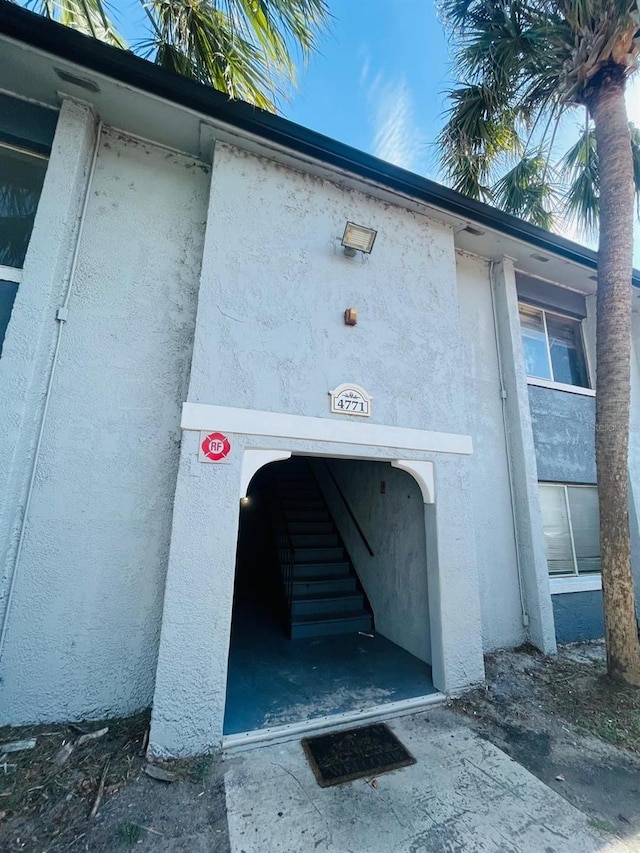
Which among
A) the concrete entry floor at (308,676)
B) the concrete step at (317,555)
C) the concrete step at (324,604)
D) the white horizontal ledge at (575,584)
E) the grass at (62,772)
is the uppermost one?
the concrete step at (317,555)

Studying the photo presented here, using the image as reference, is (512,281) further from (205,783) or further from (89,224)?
(205,783)

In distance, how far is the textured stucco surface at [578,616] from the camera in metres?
5.48

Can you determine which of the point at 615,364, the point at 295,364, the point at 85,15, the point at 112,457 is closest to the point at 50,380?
the point at 112,457

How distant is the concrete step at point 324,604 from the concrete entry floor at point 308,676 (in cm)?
37

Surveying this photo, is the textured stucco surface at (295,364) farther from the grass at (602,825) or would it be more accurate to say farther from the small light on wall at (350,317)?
the grass at (602,825)

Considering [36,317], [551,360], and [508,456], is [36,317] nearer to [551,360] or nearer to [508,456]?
[508,456]

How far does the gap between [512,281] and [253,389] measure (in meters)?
5.11

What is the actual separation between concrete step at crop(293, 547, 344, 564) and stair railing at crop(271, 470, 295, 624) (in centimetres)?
16

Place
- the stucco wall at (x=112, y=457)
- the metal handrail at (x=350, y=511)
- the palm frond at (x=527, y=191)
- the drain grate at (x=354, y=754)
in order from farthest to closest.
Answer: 1. the palm frond at (x=527, y=191)
2. the metal handrail at (x=350, y=511)
3. the stucco wall at (x=112, y=457)
4. the drain grate at (x=354, y=754)

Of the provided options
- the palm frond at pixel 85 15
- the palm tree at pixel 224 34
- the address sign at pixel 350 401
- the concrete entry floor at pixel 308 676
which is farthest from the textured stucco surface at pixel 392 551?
the palm frond at pixel 85 15

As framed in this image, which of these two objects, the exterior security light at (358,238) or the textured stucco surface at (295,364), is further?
the exterior security light at (358,238)

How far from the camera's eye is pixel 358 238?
4133 mm

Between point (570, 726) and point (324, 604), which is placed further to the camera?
point (324, 604)

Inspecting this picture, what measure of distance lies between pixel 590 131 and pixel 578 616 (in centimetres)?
808
